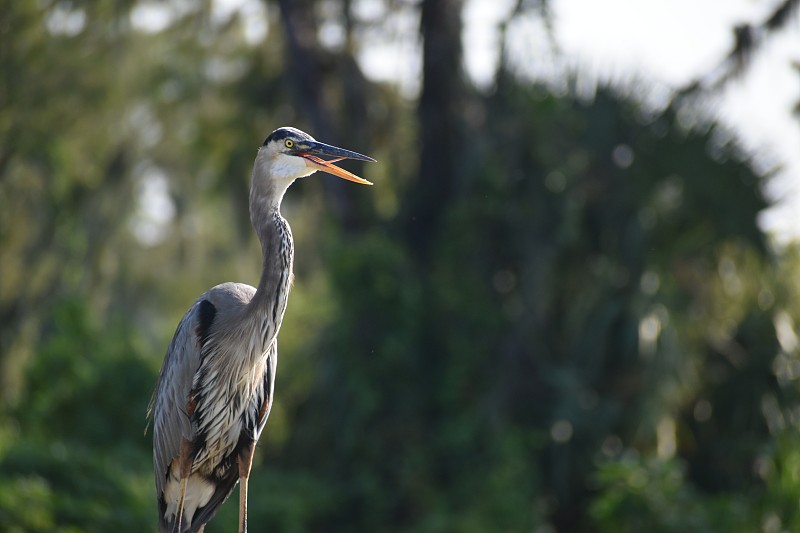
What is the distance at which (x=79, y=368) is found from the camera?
14.1 meters

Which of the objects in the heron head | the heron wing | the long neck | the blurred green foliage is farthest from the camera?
the blurred green foliage

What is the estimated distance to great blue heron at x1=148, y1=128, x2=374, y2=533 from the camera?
636 centimetres

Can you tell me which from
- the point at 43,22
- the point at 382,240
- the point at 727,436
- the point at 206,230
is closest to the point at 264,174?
the point at 382,240

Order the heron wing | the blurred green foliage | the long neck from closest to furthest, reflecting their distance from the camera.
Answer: the long neck → the heron wing → the blurred green foliage

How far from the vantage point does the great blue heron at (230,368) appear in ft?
20.9

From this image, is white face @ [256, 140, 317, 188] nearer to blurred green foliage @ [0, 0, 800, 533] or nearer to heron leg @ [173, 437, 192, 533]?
heron leg @ [173, 437, 192, 533]

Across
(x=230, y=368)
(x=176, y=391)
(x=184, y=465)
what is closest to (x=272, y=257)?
(x=230, y=368)

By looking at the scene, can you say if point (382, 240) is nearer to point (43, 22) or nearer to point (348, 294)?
point (348, 294)

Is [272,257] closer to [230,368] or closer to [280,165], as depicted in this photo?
[280,165]

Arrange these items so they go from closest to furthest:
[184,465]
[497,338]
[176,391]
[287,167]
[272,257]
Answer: [272,257]
[287,167]
[184,465]
[176,391]
[497,338]

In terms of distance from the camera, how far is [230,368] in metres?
6.48

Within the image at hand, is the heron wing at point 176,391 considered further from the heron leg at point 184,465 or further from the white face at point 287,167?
the white face at point 287,167

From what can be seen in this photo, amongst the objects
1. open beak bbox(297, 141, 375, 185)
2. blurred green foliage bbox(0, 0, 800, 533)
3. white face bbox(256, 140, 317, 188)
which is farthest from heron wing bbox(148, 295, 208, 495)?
blurred green foliage bbox(0, 0, 800, 533)

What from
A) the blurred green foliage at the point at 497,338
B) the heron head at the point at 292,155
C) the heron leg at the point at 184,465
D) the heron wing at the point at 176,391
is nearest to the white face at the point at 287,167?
the heron head at the point at 292,155
